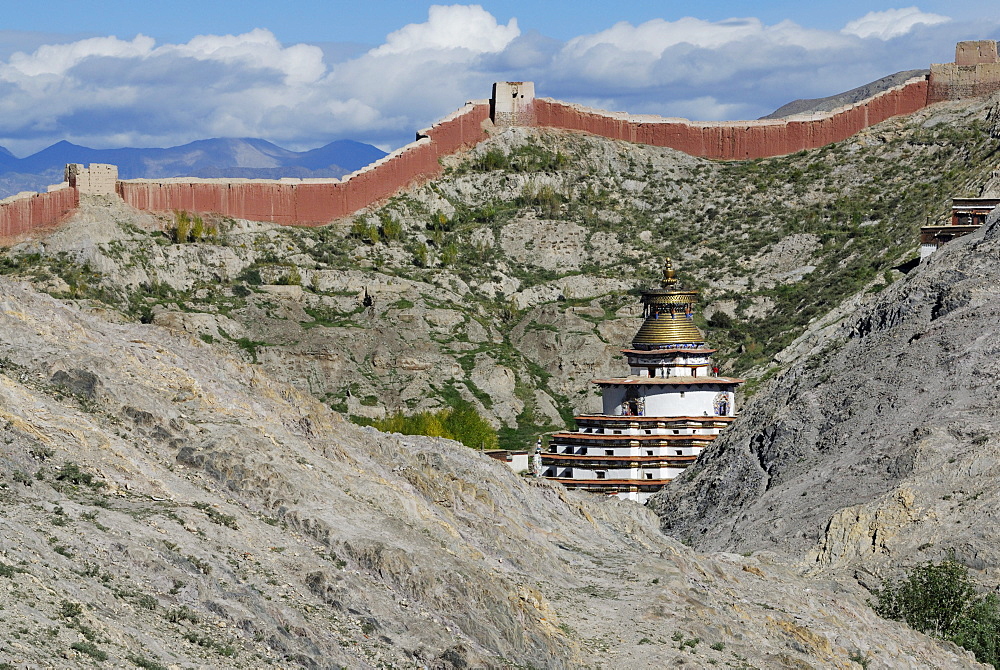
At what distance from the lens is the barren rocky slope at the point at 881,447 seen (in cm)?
4653

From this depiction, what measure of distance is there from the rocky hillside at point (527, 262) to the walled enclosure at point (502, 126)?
1.07 metres

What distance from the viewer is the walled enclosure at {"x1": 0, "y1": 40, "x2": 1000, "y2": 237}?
9525 centimetres

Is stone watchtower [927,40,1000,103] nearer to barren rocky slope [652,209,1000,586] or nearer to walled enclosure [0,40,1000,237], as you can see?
walled enclosure [0,40,1000,237]

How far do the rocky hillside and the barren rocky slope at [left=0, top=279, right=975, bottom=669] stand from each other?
42.0 m

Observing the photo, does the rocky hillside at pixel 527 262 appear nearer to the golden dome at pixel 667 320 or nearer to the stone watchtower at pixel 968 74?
the stone watchtower at pixel 968 74

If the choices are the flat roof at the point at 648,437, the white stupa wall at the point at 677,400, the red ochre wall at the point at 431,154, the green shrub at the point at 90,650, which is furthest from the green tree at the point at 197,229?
the green shrub at the point at 90,650

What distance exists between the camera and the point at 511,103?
110m

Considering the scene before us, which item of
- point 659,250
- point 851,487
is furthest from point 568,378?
point 851,487

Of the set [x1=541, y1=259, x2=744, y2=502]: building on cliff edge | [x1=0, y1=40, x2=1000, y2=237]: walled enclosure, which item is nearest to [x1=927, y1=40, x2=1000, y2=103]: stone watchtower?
[x1=0, y1=40, x2=1000, y2=237]: walled enclosure

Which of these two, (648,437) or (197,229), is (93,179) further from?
(648,437)

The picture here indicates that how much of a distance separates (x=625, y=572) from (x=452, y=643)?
372 inches

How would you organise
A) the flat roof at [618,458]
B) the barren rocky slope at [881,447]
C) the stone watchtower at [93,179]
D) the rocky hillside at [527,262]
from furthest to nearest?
the stone watchtower at [93,179]
the rocky hillside at [527,262]
the flat roof at [618,458]
the barren rocky slope at [881,447]

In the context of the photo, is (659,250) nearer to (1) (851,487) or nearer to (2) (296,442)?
(1) (851,487)

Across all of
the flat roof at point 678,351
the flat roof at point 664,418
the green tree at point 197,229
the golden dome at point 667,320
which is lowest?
the flat roof at point 664,418
